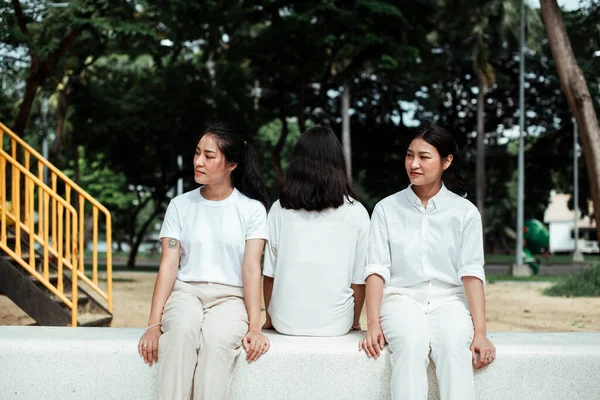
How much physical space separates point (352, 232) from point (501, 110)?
105ft

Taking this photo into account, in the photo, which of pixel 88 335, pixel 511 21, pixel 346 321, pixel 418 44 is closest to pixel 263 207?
pixel 346 321

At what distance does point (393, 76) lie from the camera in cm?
1934

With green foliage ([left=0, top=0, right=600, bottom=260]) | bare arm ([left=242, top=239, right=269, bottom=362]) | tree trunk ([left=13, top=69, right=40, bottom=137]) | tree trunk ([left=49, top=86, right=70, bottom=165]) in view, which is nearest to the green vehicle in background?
green foliage ([left=0, top=0, right=600, bottom=260])

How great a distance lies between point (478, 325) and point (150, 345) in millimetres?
1390

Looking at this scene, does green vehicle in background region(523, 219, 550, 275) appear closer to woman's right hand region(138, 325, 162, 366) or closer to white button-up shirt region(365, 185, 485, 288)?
white button-up shirt region(365, 185, 485, 288)

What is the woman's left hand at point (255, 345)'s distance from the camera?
315 cm

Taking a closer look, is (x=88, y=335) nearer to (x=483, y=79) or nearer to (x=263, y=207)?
(x=263, y=207)

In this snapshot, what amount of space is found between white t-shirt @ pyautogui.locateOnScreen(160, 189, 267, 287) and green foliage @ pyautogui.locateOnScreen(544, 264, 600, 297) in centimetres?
998

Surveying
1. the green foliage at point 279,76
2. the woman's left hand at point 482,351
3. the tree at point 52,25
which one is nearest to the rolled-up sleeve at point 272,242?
the woman's left hand at point 482,351

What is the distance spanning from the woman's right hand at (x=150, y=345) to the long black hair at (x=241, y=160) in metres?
0.80

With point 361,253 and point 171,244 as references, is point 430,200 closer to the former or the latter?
point 361,253

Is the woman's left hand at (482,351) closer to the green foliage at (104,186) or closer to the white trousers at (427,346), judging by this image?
the white trousers at (427,346)

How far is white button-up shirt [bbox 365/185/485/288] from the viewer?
331 cm

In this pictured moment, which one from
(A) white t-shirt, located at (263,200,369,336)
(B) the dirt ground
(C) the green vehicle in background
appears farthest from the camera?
(C) the green vehicle in background
